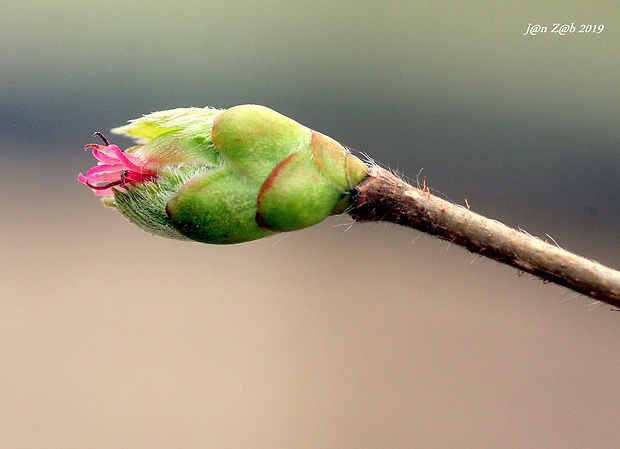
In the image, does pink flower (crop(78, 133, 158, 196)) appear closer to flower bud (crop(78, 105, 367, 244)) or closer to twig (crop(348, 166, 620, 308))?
flower bud (crop(78, 105, 367, 244))

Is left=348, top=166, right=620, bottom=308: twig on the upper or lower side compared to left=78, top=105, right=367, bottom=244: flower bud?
lower

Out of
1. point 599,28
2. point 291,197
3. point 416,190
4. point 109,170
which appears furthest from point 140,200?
point 599,28

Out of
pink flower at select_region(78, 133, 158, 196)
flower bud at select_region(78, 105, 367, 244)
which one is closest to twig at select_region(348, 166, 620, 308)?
flower bud at select_region(78, 105, 367, 244)

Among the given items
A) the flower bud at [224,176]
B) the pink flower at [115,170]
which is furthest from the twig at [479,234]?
the pink flower at [115,170]

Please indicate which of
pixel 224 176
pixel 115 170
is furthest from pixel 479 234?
pixel 115 170

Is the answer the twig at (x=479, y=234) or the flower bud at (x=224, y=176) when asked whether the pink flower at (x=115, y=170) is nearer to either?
the flower bud at (x=224, y=176)
